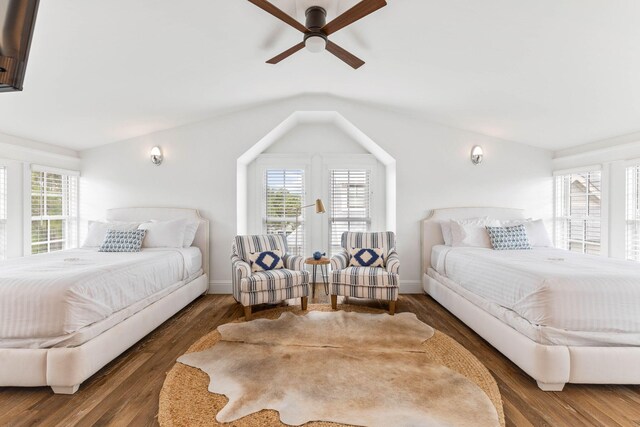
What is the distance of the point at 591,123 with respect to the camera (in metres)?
3.46

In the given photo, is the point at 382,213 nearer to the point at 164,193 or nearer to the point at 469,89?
the point at 469,89

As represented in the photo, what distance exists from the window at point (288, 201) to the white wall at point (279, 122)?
0.70 meters

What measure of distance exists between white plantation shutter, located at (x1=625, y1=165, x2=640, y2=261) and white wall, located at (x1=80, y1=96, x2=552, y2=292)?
1.02m

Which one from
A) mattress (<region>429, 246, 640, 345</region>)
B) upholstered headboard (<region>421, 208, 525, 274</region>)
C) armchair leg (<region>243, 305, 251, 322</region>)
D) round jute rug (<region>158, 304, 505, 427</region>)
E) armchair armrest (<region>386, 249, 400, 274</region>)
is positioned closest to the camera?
round jute rug (<region>158, 304, 505, 427</region>)

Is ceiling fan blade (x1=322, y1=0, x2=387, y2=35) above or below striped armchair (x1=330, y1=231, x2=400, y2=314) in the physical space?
above

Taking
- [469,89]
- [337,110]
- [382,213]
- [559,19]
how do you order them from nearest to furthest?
[559,19], [469,89], [337,110], [382,213]

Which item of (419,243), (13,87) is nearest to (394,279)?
(419,243)

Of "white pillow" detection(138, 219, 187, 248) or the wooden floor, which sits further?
"white pillow" detection(138, 219, 187, 248)

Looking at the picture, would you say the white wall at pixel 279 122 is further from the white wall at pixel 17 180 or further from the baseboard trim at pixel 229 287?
the white wall at pixel 17 180

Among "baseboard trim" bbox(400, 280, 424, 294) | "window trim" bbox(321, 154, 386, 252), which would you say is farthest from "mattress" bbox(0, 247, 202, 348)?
"baseboard trim" bbox(400, 280, 424, 294)

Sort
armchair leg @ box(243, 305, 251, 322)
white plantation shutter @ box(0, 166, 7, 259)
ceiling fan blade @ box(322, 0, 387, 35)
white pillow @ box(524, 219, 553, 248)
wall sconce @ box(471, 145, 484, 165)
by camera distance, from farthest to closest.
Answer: wall sconce @ box(471, 145, 484, 165), white pillow @ box(524, 219, 553, 248), white plantation shutter @ box(0, 166, 7, 259), armchair leg @ box(243, 305, 251, 322), ceiling fan blade @ box(322, 0, 387, 35)

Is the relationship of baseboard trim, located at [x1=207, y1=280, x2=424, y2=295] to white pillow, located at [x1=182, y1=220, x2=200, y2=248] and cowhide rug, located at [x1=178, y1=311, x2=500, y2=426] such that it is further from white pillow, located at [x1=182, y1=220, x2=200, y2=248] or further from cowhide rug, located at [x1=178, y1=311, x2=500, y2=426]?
cowhide rug, located at [x1=178, y1=311, x2=500, y2=426]

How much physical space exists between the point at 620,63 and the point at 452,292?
2.50 m

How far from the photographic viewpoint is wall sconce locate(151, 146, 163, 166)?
14.3 ft
